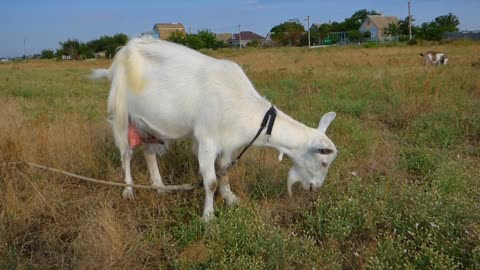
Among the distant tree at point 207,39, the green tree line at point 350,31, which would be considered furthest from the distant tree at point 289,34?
the distant tree at point 207,39

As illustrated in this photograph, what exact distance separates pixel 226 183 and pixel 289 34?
2848 inches

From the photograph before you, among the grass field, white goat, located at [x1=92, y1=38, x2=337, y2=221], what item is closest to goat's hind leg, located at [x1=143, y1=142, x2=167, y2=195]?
white goat, located at [x1=92, y1=38, x2=337, y2=221]

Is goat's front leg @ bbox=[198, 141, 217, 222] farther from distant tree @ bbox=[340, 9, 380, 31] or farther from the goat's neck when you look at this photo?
distant tree @ bbox=[340, 9, 380, 31]

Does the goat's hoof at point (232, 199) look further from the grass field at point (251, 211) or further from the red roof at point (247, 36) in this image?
the red roof at point (247, 36)

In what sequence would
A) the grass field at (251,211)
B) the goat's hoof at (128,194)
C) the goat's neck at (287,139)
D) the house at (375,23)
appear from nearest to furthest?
the grass field at (251,211)
the goat's neck at (287,139)
the goat's hoof at (128,194)
the house at (375,23)

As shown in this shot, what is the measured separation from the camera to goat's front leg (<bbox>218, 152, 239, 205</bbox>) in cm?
382

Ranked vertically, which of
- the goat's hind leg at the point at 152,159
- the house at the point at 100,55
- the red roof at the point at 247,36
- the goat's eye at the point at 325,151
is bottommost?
the goat's hind leg at the point at 152,159

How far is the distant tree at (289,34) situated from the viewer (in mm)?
72438

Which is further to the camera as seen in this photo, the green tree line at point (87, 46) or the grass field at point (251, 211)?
the green tree line at point (87, 46)

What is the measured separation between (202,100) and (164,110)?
429mm

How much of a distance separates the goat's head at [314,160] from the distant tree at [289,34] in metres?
68.4

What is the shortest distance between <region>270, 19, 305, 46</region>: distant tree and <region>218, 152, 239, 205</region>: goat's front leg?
224ft

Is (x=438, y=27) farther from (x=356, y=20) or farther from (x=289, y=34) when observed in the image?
(x=356, y=20)

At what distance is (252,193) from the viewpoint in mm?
4145
